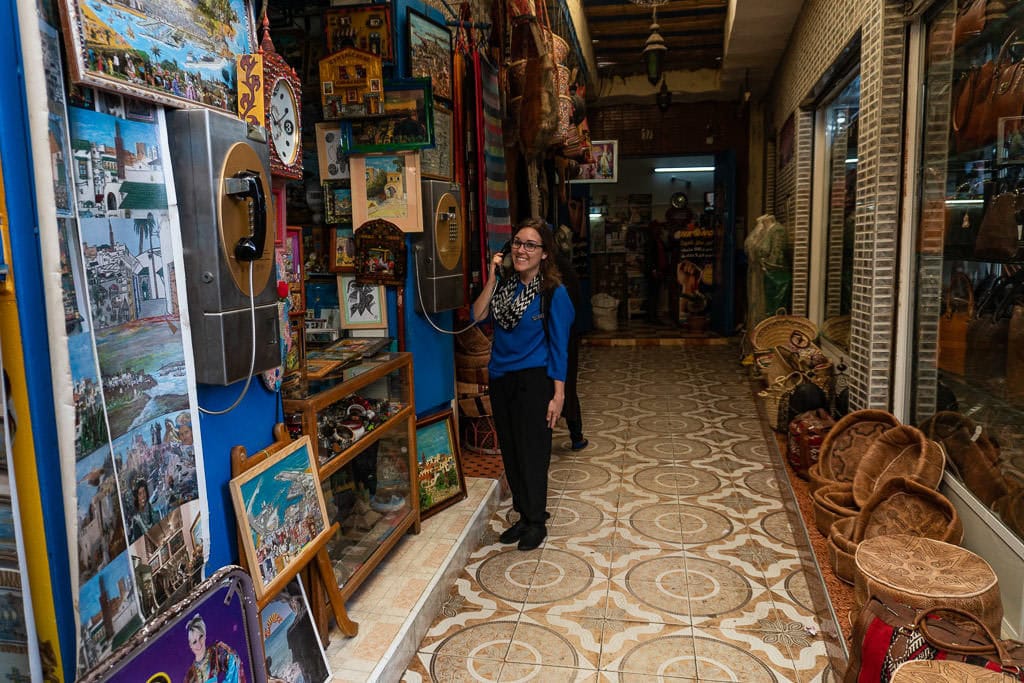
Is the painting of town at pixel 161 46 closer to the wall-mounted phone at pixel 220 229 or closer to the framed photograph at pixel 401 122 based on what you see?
the wall-mounted phone at pixel 220 229

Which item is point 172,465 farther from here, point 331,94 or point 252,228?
point 331,94

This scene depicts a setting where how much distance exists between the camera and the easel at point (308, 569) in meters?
2.14

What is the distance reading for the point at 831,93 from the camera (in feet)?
19.8

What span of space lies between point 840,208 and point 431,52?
12.3 ft

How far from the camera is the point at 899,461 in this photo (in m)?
3.45

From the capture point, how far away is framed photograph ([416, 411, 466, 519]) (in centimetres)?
375

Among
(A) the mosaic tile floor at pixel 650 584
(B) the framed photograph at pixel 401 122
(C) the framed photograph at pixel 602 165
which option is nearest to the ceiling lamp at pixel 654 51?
(C) the framed photograph at pixel 602 165

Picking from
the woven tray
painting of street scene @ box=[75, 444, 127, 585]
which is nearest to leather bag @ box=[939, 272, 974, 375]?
the woven tray

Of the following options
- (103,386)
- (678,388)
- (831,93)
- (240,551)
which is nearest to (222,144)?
(103,386)

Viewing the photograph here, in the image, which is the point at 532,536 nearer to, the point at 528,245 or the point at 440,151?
the point at 528,245

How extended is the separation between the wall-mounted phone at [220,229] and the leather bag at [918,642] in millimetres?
1967

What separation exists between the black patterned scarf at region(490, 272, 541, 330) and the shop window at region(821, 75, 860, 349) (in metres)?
2.71

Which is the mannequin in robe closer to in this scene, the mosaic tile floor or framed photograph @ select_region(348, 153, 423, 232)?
the mosaic tile floor

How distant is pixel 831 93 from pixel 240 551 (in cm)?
581
